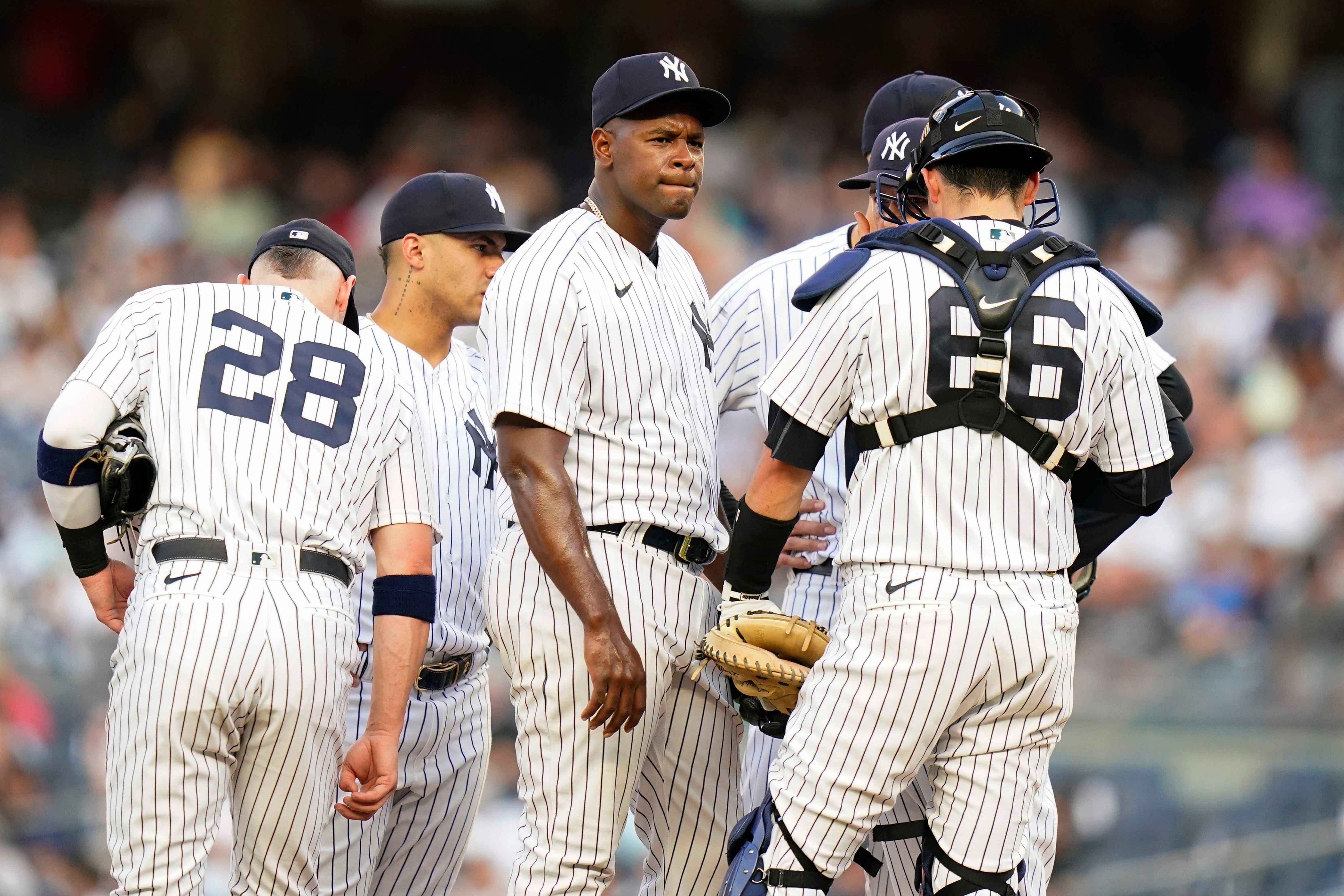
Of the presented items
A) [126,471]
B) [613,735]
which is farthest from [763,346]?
[126,471]

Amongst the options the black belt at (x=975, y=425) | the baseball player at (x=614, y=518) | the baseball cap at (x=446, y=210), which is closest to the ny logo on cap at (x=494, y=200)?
the baseball cap at (x=446, y=210)

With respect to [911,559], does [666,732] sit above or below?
below

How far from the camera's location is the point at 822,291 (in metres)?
3.50

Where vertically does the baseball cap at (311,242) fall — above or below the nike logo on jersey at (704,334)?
above

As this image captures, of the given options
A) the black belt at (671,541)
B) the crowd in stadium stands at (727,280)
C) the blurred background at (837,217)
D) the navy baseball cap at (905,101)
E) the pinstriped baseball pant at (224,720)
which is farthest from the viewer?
the crowd in stadium stands at (727,280)

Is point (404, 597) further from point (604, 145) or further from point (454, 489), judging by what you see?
point (604, 145)

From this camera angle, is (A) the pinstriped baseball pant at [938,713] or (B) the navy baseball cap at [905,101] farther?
(B) the navy baseball cap at [905,101]

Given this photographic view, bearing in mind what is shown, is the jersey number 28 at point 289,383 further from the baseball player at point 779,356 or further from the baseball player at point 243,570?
the baseball player at point 779,356

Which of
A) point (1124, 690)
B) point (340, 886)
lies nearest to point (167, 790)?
point (340, 886)

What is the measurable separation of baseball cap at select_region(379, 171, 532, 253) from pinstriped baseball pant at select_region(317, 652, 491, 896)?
116 centimetres

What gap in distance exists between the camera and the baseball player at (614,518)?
3.65 metres

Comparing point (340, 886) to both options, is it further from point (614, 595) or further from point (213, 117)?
point (213, 117)

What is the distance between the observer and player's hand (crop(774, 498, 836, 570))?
14.2ft

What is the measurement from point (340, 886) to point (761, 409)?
63.1 inches
